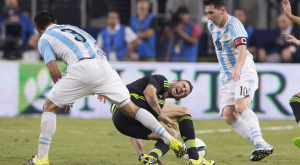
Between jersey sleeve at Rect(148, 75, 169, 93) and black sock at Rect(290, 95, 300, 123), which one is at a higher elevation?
jersey sleeve at Rect(148, 75, 169, 93)

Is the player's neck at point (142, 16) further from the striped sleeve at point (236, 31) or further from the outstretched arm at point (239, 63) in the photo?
the outstretched arm at point (239, 63)

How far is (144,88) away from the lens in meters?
5.41

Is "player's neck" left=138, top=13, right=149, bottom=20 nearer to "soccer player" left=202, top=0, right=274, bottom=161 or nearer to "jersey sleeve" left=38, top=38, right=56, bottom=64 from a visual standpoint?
"soccer player" left=202, top=0, right=274, bottom=161

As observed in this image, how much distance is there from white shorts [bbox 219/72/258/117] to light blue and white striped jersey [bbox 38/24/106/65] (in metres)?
1.98

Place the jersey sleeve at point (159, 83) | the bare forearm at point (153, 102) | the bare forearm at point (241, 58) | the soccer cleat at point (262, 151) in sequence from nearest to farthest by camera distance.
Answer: the bare forearm at point (153, 102) → the soccer cleat at point (262, 151) → the jersey sleeve at point (159, 83) → the bare forearm at point (241, 58)

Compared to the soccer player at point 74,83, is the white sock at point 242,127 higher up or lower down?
lower down

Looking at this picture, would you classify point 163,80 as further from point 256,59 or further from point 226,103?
point 256,59

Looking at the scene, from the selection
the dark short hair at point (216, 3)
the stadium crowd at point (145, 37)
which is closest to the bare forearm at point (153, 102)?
the dark short hair at point (216, 3)

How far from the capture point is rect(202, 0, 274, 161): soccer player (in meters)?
5.61

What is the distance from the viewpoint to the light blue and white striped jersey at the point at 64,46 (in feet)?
16.5

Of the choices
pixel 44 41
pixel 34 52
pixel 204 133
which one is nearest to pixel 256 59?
pixel 204 133

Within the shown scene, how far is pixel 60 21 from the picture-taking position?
15.1m

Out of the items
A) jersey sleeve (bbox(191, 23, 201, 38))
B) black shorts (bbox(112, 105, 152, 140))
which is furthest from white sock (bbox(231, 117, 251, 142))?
jersey sleeve (bbox(191, 23, 201, 38))

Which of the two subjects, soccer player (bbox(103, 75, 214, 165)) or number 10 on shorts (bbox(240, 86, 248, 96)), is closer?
soccer player (bbox(103, 75, 214, 165))
